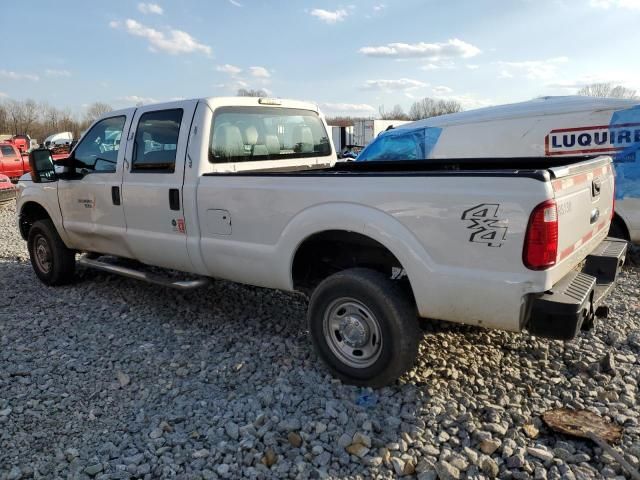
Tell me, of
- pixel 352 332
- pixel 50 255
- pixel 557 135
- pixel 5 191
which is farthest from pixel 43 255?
pixel 5 191

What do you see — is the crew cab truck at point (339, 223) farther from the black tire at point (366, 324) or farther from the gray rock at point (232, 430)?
the gray rock at point (232, 430)

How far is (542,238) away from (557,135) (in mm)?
4428

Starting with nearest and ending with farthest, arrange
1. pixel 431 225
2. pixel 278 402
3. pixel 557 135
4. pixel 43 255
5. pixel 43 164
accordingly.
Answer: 1. pixel 431 225
2. pixel 278 402
3. pixel 43 164
4. pixel 43 255
5. pixel 557 135

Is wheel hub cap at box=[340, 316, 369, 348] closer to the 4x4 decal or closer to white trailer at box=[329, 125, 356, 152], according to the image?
the 4x4 decal

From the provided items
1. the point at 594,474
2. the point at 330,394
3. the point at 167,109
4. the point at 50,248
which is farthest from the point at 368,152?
the point at 594,474

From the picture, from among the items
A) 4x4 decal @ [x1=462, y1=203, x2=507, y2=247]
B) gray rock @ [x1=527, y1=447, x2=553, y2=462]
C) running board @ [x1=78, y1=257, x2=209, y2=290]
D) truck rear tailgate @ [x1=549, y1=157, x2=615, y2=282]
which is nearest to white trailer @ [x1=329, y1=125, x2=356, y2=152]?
running board @ [x1=78, y1=257, x2=209, y2=290]

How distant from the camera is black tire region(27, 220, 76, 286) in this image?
5.88 m

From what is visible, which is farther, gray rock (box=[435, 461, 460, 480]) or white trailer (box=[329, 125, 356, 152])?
white trailer (box=[329, 125, 356, 152])

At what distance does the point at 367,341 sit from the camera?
3.42 metres

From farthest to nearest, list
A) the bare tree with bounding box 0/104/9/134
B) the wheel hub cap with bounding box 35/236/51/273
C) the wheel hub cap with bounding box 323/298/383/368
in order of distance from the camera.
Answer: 1. the bare tree with bounding box 0/104/9/134
2. the wheel hub cap with bounding box 35/236/51/273
3. the wheel hub cap with bounding box 323/298/383/368

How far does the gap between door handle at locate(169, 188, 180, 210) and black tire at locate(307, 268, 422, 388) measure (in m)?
1.53

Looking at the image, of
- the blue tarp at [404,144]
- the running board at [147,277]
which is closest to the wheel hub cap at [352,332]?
the running board at [147,277]

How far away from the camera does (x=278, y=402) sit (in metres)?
3.30

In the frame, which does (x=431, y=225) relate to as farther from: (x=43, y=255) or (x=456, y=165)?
(x=43, y=255)
